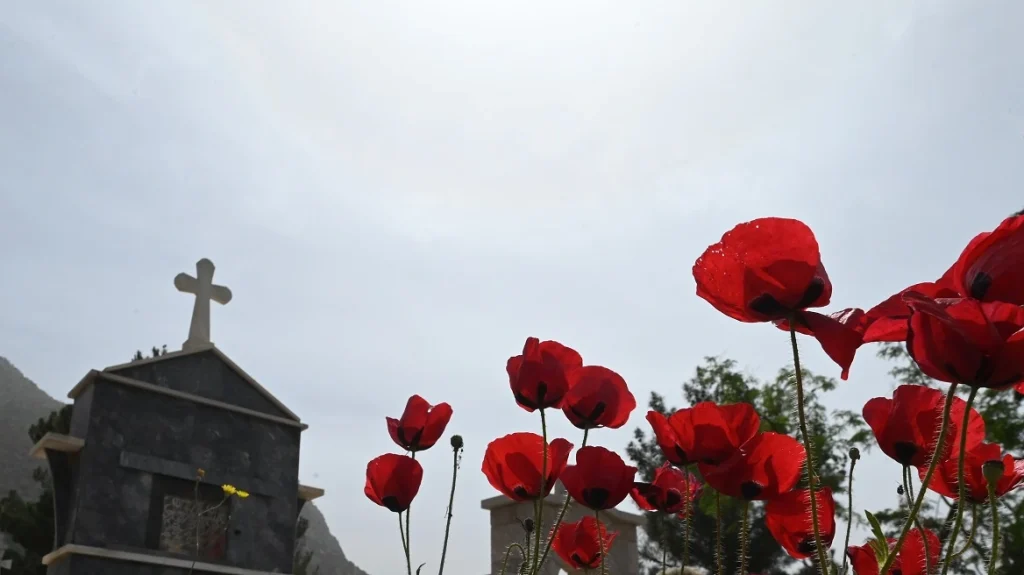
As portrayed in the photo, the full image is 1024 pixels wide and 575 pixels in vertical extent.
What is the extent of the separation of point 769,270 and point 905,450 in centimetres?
26

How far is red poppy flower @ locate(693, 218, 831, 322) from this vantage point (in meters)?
0.71

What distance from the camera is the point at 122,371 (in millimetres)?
7754

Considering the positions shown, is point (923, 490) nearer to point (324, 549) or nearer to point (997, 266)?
point (997, 266)

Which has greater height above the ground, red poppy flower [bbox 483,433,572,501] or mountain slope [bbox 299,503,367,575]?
mountain slope [bbox 299,503,367,575]

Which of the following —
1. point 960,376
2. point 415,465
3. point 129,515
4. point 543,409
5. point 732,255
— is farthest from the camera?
point 129,515

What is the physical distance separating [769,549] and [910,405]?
58.7ft

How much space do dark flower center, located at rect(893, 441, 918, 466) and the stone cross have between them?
339 inches

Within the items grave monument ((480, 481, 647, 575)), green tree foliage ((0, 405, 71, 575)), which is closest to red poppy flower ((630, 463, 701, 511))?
grave monument ((480, 481, 647, 575))

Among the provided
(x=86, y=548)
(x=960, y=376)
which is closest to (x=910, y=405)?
(x=960, y=376)

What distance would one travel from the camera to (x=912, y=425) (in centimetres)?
83

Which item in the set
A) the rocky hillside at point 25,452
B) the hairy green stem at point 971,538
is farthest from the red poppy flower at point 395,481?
the rocky hillside at point 25,452

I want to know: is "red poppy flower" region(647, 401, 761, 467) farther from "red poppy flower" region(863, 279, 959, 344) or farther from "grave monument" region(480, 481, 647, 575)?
"grave monument" region(480, 481, 647, 575)

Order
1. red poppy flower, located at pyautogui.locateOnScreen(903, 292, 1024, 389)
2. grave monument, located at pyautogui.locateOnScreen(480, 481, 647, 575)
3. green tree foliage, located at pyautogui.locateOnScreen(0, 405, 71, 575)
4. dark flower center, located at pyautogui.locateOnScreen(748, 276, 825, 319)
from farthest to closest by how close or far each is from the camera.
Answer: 1. green tree foliage, located at pyautogui.locateOnScreen(0, 405, 71, 575)
2. grave monument, located at pyautogui.locateOnScreen(480, 481, 647, 575)
3. dark flower center, located at pyautogui.locateOnScreen(748, 276, 825, 319)
4. red poppy flower, located at pyautogui.locateOnScreen(903, 292, 1024, 389)

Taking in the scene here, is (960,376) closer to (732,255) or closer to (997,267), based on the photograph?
(997,267)
